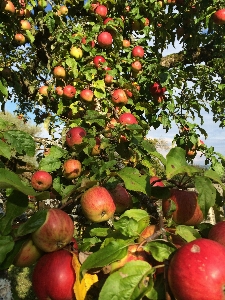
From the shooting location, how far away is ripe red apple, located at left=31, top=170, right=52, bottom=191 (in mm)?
2279

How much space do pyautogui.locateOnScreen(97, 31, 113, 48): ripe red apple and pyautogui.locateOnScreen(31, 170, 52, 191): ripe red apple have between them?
5.51 ft

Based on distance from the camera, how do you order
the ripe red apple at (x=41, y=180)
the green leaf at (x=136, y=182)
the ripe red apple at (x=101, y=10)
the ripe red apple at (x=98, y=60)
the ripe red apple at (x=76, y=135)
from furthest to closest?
1. the ripe red apple at (x=101, y=10)
2. the ripe red apple at (x=98, y=60)
3. the ripe red apple at (x=41, y=180)
4. the ripe red apple at (x=76, y=135)
5. the green leaf at (x=136, y=182)

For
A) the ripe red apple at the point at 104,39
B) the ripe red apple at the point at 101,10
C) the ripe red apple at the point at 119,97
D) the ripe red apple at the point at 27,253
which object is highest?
the ripe red apple at the point at 101,10

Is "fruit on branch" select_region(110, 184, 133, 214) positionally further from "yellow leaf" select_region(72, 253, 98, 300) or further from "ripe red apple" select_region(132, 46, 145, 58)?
"ripe red apple" select_region(132, 46, 145, 58)

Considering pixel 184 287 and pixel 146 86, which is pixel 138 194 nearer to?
pixel 184 287

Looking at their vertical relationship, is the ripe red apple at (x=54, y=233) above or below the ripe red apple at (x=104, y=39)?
below

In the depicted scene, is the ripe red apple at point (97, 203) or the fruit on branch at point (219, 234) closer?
the fruit on branch at point (219, 234)

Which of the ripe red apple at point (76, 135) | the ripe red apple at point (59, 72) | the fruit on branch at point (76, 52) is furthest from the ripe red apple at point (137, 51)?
the ripe red apple at point (76, 135)

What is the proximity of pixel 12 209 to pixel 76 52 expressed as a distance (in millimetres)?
2724

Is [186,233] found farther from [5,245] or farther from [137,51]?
[137,51]

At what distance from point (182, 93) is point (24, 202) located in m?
4.04

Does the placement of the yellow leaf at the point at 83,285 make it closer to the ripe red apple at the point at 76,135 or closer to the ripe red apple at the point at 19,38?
the ripe red apple at the point at 76,135

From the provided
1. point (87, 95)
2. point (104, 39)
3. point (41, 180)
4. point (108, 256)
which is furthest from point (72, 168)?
point (104, 39)

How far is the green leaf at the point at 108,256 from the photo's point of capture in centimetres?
67
